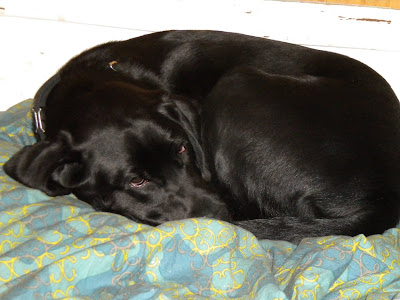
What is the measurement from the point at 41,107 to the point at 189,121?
70cm

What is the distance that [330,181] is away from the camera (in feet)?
7.04

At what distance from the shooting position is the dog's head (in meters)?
2.14

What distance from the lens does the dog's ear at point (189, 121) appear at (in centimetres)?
236

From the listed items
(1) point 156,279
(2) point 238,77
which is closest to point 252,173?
(2) point 238,77

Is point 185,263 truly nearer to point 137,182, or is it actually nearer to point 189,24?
point 137,182

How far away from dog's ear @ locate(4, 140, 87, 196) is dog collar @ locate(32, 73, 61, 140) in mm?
256

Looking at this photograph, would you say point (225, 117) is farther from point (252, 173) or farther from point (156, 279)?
point (156, 279)

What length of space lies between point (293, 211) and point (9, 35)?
7.58 feet

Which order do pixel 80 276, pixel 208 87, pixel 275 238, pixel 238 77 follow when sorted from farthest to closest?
pixel 208 87 < pixel 238 77 < pixel 275 238 < pixel 80 276

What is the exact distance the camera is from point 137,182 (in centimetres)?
220

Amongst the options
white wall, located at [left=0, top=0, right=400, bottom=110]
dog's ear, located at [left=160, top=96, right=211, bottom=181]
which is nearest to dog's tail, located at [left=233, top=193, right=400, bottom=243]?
dog's ear, located at [left=160, top=96, right=211, bottom=181]

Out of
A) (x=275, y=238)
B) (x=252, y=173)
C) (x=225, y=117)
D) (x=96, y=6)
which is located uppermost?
(x=96, y=6)

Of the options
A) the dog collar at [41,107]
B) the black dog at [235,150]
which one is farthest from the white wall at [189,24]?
the dog collar at [41,107]

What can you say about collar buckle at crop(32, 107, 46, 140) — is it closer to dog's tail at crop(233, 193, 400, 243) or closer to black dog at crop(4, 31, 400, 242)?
black dog at crop(4, 31, 400, 242)
